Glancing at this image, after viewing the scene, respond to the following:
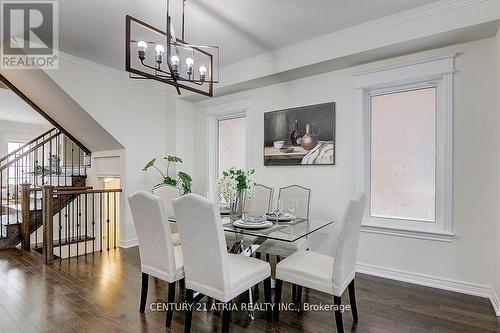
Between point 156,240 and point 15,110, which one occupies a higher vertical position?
point 15,110

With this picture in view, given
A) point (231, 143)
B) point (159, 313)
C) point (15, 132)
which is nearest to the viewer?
point (159, 313)

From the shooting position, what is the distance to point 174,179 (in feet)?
16.0

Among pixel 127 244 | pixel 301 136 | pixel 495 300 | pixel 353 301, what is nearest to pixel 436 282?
pixel 495 300

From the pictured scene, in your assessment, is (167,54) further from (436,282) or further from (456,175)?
(436,282)

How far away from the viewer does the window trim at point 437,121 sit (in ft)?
9.06

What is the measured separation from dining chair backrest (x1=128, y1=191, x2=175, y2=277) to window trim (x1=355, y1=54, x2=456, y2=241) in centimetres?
231

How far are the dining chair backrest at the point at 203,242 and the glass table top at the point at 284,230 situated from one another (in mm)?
452

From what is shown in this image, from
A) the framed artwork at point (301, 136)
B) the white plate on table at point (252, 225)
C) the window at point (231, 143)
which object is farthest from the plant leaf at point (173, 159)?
the white plate on table at point (252, 225)

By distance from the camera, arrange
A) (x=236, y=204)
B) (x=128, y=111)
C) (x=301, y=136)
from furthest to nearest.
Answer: (x=128, y=111), (x=301, y=136), (x=236, y=204)

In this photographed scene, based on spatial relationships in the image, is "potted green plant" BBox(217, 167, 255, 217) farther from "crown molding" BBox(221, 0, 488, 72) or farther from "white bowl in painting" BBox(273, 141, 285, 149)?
"crown molding" BBox(221, 0, 488, 72)

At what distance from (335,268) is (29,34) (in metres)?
4.15

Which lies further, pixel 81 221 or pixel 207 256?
pixel 81 221

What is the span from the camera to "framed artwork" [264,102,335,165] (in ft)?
11.5

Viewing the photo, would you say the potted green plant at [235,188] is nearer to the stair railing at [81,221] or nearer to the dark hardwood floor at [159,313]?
the dark hardwood floor at [159,313]
